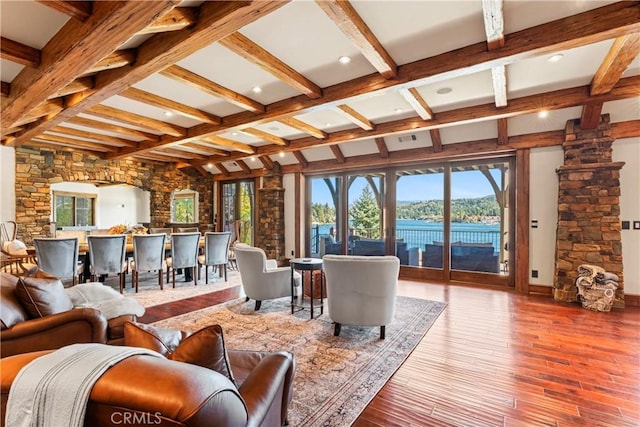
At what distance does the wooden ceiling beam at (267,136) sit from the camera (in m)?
5.46

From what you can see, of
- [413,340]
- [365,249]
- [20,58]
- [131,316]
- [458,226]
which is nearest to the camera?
[131,316]

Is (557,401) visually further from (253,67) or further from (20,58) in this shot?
(20,58)

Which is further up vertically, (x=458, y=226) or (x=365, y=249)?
(x=458, y=226)

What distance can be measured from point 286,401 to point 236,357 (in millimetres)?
364

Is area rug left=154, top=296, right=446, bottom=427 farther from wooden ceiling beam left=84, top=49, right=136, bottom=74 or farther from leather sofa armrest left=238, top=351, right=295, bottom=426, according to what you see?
wooden ceiling beam left=84, top=49, right=136, bottom=74

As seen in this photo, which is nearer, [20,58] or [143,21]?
[143,21]

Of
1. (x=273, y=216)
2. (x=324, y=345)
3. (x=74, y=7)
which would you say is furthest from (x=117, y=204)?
(x=324, y=345)

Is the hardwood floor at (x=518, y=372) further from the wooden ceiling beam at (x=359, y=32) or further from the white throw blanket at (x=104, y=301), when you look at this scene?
the wooden ceiling beam at (x=359, y=32)

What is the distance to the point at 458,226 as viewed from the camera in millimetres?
5707

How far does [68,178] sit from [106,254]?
3384 millimetres

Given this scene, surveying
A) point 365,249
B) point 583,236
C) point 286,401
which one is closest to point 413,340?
point 286,401

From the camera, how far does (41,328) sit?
1839mm

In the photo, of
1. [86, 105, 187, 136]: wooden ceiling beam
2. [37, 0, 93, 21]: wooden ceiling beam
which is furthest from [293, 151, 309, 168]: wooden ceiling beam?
[37, 0, 93, 21]: wooden ceiling beam

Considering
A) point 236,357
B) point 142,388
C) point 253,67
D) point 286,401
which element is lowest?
point 286,401
